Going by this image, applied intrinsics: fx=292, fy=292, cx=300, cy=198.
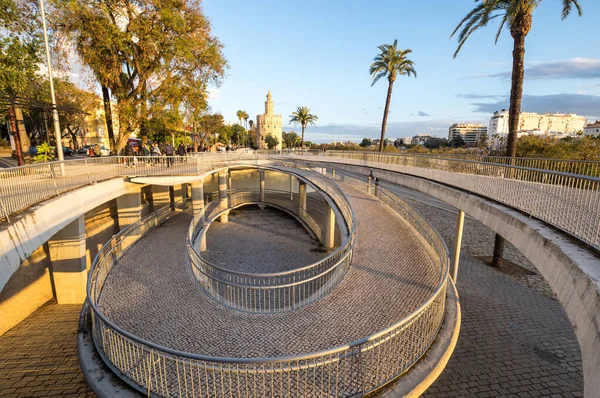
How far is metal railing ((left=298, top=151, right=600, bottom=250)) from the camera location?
240 inches

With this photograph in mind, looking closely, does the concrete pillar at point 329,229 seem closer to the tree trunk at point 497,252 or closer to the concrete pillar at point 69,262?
the tree trunk at point 497,252

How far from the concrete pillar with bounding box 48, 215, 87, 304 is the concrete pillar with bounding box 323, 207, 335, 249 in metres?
15.7

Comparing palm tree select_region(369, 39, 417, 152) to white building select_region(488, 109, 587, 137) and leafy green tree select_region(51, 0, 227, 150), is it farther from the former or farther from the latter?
white building select_region(488, 109, 587, 137)

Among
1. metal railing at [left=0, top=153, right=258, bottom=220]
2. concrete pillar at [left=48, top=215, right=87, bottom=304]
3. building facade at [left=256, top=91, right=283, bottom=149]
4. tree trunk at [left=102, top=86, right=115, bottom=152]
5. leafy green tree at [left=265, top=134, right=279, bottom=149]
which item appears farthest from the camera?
building facade at [left=256, top=91, right=283, bottom=149]

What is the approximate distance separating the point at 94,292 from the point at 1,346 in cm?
523

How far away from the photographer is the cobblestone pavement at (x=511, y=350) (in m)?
8.66

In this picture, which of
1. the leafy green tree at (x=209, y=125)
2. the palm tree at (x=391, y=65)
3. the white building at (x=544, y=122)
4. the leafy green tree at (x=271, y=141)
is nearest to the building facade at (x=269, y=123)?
the leafy green tree at (x=271, y=141)

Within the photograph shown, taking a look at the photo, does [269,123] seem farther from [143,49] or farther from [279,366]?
[279,366]

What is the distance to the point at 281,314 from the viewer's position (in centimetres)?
783

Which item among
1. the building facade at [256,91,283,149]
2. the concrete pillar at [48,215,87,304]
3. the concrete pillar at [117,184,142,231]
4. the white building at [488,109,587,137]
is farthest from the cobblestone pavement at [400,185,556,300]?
the white building at [488,109,587,137]

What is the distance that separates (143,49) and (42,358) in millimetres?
17174

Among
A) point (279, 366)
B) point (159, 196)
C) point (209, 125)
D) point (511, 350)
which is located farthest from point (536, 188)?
point (209, 125)

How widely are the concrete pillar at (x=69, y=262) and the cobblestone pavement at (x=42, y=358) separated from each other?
0.86 meters

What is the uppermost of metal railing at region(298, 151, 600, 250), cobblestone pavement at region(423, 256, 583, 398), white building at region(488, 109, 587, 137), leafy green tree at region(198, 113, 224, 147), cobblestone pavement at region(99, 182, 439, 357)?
white building at region(488, 109, 587, 137)
